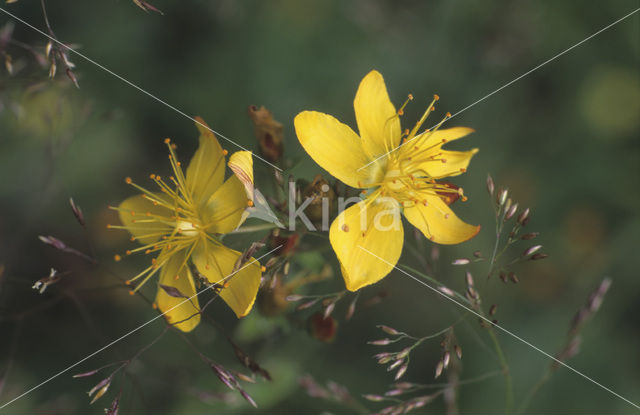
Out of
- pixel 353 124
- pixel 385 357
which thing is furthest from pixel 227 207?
pixel 353 124

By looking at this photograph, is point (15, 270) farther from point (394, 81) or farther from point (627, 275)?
point (627, 275)

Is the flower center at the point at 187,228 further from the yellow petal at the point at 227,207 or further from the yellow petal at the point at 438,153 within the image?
the yellow petal at the point at 438,153

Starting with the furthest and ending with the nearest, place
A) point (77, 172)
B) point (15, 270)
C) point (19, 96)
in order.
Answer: point (77, 172)
point (15, 270)
point (19, 96)

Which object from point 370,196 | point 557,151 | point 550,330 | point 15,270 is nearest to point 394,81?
point 557,151

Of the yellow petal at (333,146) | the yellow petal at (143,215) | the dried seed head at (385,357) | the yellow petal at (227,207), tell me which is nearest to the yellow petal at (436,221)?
the yellow petal at (333,146)

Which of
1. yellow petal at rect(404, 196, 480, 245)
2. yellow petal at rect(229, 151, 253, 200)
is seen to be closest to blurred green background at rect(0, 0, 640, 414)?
yellow petal at rect(404, 196, 480, 245)
